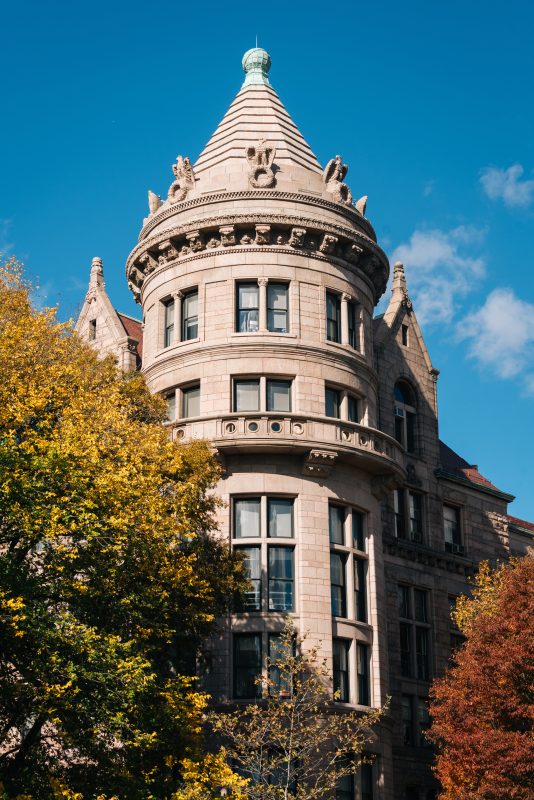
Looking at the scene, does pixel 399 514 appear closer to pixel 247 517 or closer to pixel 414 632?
pixel 414 632

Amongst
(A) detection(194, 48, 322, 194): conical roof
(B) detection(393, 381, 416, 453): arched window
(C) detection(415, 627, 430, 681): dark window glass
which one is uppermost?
(A) detection(194, 48, 322, 194): conical roof

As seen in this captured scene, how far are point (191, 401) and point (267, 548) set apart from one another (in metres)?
6.26

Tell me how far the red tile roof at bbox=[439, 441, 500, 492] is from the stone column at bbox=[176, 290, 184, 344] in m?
14.6

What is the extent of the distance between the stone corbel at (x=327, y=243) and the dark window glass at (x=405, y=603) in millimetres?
13333

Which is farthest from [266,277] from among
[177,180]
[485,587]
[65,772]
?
[65,772]

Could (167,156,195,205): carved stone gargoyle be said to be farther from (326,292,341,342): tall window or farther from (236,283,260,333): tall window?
(326,292,341,342): tall window

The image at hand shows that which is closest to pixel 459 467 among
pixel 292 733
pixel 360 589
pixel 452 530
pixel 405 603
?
pixel 452 530

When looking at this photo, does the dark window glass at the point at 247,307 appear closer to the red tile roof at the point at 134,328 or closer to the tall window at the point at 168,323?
the tall window at the point at 168,323

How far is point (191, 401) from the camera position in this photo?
40.8 metres

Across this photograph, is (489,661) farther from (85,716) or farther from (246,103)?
(246,103)

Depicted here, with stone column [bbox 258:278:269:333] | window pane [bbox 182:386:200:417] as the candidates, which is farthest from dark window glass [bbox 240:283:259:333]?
window pane [bbox 182:386:200:417]

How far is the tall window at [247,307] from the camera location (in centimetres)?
4056

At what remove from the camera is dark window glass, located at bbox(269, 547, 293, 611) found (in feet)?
122

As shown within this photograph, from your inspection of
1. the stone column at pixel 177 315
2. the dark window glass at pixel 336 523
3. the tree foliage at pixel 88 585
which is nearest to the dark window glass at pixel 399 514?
the dark window glass at pixel 336 523
